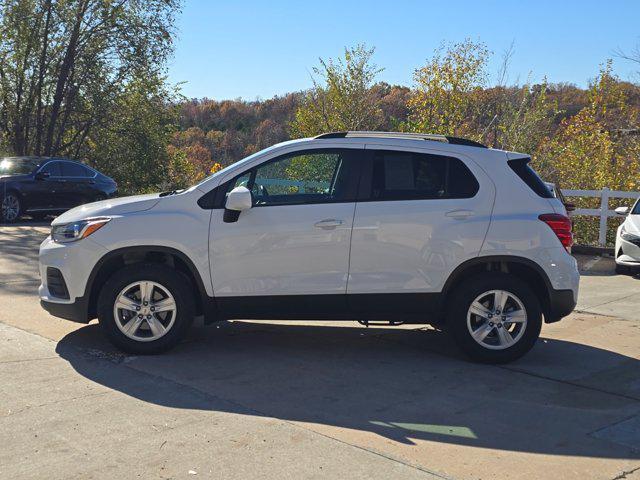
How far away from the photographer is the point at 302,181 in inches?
273

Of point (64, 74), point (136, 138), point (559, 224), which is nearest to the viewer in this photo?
point (559, 224)

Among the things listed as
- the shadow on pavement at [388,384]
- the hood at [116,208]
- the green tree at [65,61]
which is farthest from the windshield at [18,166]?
the hood at [116,208]

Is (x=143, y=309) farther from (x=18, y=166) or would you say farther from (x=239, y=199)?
(x=18, y=166)

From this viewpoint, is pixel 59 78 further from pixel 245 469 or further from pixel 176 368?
pixel 245 469

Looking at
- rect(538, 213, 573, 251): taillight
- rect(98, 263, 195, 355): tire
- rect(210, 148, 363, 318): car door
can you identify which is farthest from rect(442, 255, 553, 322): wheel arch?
rect(98, 263, 195, 355): tire

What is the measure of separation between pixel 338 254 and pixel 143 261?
5.61ft

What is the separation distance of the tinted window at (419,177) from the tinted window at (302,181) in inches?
9.6

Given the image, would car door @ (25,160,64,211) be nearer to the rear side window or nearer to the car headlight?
the car headlight

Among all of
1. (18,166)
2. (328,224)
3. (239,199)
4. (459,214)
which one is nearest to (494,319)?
(459,214)

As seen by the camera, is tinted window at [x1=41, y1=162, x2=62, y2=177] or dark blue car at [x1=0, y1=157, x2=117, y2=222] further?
tinted window at [x1=41, y1=162, x2=62, y2=177]

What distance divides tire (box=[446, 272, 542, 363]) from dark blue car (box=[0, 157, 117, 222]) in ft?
46.4

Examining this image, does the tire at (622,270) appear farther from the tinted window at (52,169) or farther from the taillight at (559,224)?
the tinted window at (52,169)

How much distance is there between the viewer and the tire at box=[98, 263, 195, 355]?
647 centimetres

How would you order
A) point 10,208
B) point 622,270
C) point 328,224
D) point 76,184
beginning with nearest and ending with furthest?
point 328,224 → point 622,270 → point 10,208 → point 76,184
